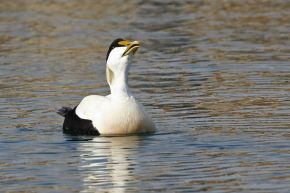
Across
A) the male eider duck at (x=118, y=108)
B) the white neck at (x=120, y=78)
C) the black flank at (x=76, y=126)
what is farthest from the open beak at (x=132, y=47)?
the black flank at (x=76, y=126)

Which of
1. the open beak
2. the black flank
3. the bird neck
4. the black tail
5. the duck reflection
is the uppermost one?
the open beak

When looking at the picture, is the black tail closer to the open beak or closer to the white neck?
the white neck

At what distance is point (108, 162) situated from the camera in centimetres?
1344

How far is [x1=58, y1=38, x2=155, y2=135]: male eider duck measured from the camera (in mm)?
15125

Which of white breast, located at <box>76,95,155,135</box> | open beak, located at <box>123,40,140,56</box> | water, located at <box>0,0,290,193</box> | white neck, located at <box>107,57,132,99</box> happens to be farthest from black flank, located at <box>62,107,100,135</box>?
open beak, located at <box>123,40,140,56</box>

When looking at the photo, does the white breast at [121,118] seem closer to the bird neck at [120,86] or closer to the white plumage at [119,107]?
the white plumage at [119,107]

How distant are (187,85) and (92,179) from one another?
23.4 ft

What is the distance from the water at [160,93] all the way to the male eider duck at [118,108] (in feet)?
0.79

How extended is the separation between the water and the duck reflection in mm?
15

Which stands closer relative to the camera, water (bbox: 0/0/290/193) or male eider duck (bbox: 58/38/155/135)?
water (bbox: 0/0/290/193)

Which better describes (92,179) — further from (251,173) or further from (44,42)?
(44,42)

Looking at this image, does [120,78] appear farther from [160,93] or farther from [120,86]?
[160,93]

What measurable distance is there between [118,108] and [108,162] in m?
1.81

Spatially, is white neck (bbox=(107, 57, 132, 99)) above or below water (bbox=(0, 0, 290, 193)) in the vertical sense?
above
